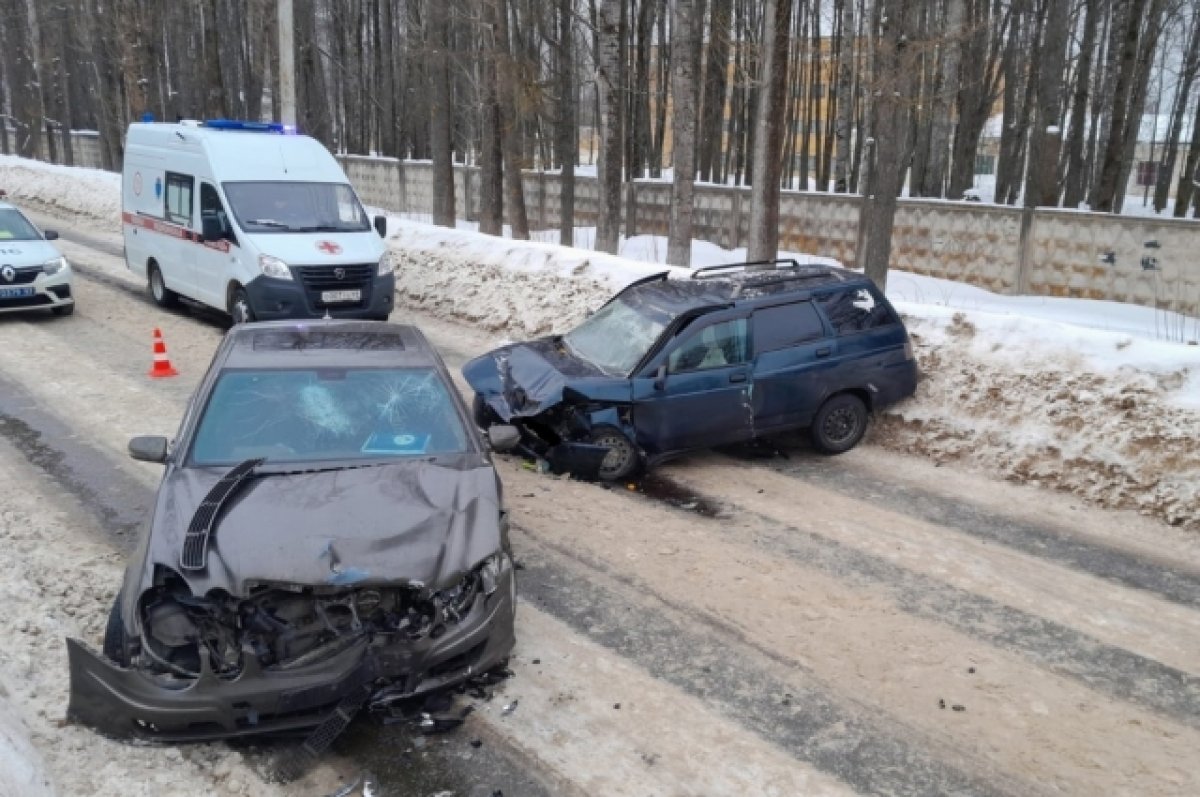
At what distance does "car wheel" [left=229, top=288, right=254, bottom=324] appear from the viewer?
42.9ft

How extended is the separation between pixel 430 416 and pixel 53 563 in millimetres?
2879

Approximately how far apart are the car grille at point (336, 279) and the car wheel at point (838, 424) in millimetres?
6680

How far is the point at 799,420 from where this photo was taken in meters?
9.30

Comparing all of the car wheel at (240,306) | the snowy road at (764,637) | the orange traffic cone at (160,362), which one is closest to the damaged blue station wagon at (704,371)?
the snowy road at (764,637)

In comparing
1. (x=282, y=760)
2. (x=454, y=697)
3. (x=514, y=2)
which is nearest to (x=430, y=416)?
(x=454, y=697)

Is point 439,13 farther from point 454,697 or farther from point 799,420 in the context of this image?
point 454,697

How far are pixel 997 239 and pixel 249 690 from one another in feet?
62.2

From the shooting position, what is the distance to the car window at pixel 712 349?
8.82 metres

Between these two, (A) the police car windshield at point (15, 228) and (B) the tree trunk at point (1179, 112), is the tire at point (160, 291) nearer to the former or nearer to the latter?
(A) the police car windshield at point (15, 228)

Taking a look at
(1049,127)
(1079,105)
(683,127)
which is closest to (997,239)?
(1049,127)

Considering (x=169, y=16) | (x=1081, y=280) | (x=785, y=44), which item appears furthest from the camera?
(x=169, y=16)

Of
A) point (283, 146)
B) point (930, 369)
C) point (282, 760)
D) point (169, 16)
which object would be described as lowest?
point (282, 760)

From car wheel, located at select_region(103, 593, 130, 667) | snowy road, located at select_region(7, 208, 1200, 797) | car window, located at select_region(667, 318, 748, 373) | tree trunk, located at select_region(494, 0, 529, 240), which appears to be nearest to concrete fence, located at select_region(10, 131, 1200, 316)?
tree trunk, located at select_region(494, 0, 529, 240)

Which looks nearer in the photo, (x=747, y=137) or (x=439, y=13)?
(x=439, y=13)
